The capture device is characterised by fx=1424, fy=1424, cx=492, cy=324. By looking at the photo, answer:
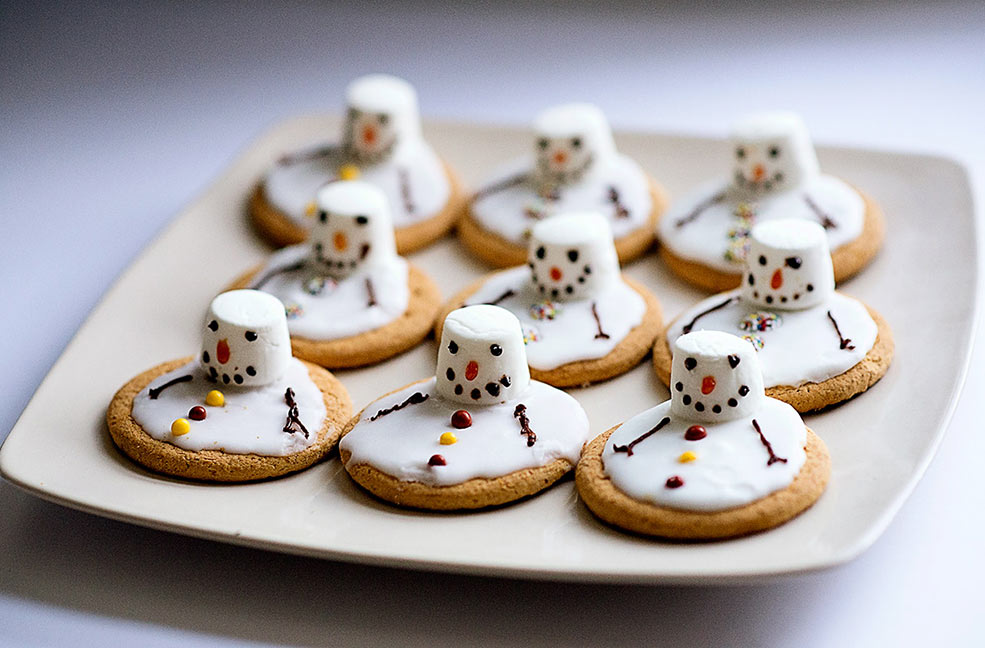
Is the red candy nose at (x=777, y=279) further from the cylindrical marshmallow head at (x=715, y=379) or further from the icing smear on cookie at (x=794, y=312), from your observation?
the cylindrical marshmallow head at (x=715, y=379)

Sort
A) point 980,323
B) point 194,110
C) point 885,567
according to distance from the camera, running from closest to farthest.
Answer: point 885,567 < point 980,323 < point 194,110

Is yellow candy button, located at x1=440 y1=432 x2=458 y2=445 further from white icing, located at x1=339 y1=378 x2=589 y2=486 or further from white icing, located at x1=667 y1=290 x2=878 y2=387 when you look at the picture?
white icing, located at x1=667 y1=290 x2=878 y2=387

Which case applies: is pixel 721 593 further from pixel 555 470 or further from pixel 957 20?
pixel 957 20

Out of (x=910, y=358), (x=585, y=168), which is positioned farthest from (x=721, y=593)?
(x=585, y=168)

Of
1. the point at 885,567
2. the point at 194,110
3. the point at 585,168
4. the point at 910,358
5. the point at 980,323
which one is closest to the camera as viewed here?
the point at 885,567

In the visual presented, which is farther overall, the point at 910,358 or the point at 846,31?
the point at 846,31

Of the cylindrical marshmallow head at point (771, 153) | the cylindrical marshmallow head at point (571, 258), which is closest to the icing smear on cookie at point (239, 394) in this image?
the cylindrical marshmallow head at point (571, 258)

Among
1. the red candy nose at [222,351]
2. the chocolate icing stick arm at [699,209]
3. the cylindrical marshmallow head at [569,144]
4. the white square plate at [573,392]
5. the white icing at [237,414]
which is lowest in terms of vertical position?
the white square plate at [573,392]
